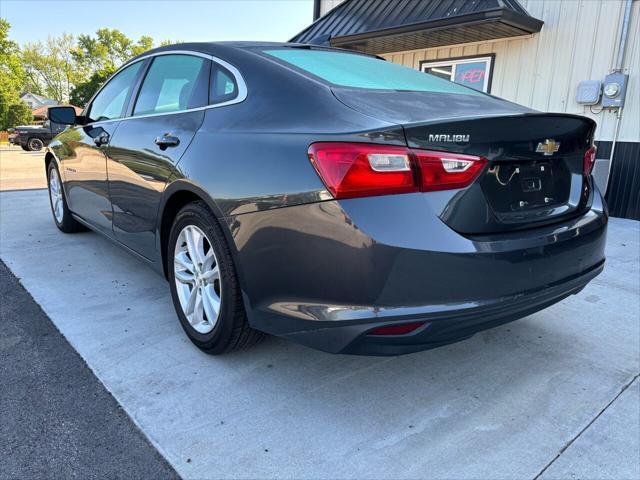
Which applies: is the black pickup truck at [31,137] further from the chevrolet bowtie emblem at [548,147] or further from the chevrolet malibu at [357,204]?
the chevrolet bowtie emblem at [548,147]

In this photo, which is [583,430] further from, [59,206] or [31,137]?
[31,137]

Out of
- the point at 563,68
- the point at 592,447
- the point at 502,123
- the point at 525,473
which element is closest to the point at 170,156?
the point at 502,123

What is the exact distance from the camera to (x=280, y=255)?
193 cm

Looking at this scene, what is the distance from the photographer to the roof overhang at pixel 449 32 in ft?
20.7

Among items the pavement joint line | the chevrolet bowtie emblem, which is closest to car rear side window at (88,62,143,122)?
the chevrolet bowtie emblem

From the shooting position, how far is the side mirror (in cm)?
416

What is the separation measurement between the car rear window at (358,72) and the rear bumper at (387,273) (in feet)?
2.52

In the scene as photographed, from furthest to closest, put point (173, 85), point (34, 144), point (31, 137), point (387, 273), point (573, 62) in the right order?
point (34, 144) < point (31, 137) < point (573, 62) < point (173, 85) < point (387, 273)

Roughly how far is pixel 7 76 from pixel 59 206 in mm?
43716

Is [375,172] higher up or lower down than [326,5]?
lower down

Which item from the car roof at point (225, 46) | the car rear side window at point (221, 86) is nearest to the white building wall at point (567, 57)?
the car roof at point (225, 46)

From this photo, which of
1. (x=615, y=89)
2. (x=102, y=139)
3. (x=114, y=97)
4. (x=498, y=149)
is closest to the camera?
(x=498, y=149)

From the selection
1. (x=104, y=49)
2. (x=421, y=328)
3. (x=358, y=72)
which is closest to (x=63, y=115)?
(x=358, y=72)

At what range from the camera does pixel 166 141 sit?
2629 mm
